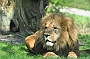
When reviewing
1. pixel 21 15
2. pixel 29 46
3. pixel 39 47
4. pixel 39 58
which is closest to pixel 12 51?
pixel 29 46

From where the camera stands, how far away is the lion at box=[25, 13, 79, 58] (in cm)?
809

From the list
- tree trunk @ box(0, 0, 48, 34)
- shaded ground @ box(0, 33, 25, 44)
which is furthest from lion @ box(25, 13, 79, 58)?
tree trunk @ box(0, 0, 48, 34)

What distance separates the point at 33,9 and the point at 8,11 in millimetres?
994

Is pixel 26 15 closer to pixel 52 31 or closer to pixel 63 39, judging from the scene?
pixel 63 39

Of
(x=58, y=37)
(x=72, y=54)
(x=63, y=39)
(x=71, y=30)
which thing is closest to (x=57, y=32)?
(x=58, y=37)

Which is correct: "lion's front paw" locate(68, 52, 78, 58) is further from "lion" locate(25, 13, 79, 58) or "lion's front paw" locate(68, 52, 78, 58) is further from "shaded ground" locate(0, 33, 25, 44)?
"shaded ground" locate(0, 33, 25, 44)

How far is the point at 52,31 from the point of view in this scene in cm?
795

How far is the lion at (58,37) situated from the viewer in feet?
26.5

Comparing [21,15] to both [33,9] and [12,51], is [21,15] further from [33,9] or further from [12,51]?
[12,51]

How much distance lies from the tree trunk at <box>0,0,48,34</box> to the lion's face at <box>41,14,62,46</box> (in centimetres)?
417

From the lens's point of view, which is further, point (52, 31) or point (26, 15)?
point (26, 15)

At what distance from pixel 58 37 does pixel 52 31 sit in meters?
0.27

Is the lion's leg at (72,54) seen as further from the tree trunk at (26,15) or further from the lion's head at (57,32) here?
the tree trunk at (26,15)

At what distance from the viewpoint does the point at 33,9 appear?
40.7 feet
